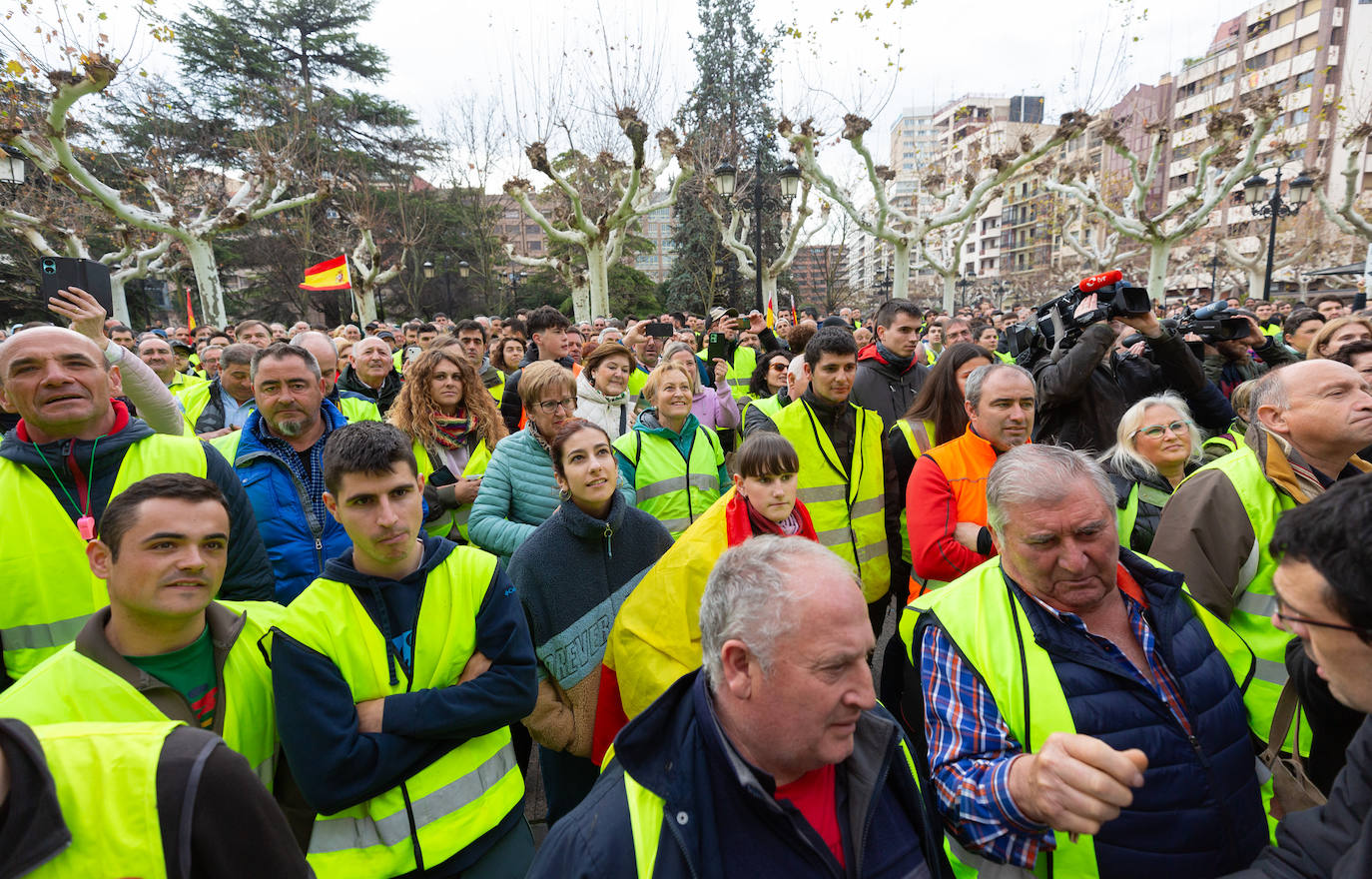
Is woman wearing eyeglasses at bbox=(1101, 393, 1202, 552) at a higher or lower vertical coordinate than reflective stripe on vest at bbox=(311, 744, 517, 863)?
higher

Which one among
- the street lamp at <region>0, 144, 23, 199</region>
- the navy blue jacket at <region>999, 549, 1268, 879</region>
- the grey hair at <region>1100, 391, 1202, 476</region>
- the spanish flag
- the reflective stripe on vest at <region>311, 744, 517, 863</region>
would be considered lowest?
the reflective stripe on vest at <region>311, 744, 517, 863</region>

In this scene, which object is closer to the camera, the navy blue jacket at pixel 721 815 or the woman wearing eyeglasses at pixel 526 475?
the navy blue jacket at pixel 721 815

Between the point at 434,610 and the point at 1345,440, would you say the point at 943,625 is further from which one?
the point at 1345,440

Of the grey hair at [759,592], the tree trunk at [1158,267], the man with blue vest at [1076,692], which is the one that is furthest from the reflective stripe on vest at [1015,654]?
the tree trunk at [1158,267]

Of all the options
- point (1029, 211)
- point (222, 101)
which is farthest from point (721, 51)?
point (1029, 211)

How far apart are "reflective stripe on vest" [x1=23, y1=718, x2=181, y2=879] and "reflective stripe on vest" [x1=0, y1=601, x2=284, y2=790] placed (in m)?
0.43

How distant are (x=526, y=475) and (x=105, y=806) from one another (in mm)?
2295

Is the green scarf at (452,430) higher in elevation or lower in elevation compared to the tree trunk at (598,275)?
lower

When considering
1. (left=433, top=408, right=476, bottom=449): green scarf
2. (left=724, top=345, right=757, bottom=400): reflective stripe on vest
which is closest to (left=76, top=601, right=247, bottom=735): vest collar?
(left=433, top=408, right=476, bottom=449): green scarf

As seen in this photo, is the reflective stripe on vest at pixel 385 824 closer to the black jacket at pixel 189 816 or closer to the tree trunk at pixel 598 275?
the black jacket at pixel 189 816

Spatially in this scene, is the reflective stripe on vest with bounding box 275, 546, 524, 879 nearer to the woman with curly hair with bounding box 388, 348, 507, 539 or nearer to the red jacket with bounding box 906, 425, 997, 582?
the woman with curly hair with bounding box 388, 348, 507, 539

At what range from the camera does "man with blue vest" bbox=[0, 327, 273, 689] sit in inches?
87.7

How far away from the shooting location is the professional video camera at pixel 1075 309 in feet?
12.8

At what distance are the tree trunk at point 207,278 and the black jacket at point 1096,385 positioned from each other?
1851 centimetres
